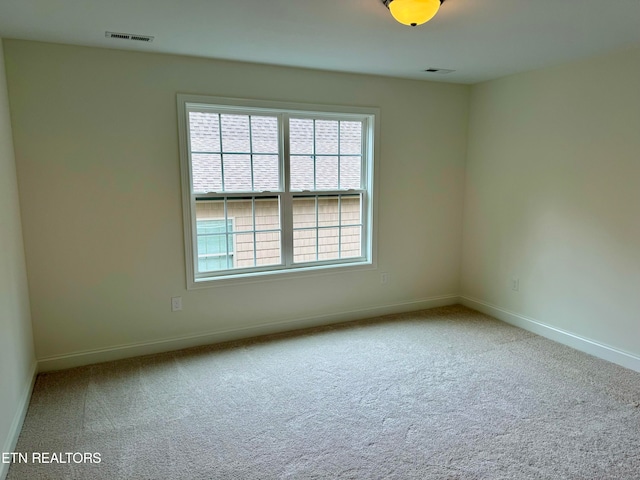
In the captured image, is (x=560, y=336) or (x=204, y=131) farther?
(x=560, y=336)

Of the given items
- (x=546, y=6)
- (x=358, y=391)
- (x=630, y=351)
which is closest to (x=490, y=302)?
(x=630, y=351)

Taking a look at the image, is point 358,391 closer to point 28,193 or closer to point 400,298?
point 400,298

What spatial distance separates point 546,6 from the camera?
2182 millimetres

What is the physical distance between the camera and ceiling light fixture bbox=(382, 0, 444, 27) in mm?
2000

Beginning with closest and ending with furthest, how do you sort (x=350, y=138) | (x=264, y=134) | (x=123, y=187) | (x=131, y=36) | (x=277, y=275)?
(x=131, y=36), (x=123, y=187), (x=264, y=134), (x=277, y=275), (x=350, y=138)

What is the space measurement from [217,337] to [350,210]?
179cm

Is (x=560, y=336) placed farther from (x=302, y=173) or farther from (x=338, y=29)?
(x=338, y=29)

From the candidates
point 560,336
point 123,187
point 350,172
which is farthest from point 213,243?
point 560,336

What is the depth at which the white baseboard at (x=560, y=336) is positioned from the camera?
3.12 metres

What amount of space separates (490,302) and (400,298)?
0.95 m

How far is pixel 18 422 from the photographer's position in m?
2.31

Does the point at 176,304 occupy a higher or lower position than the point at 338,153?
lower

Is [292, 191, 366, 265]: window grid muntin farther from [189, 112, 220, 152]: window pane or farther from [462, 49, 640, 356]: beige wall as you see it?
[462, 49, 640, 356]: beige wall

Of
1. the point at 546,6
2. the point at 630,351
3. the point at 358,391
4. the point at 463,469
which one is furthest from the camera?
the point at 630,351
